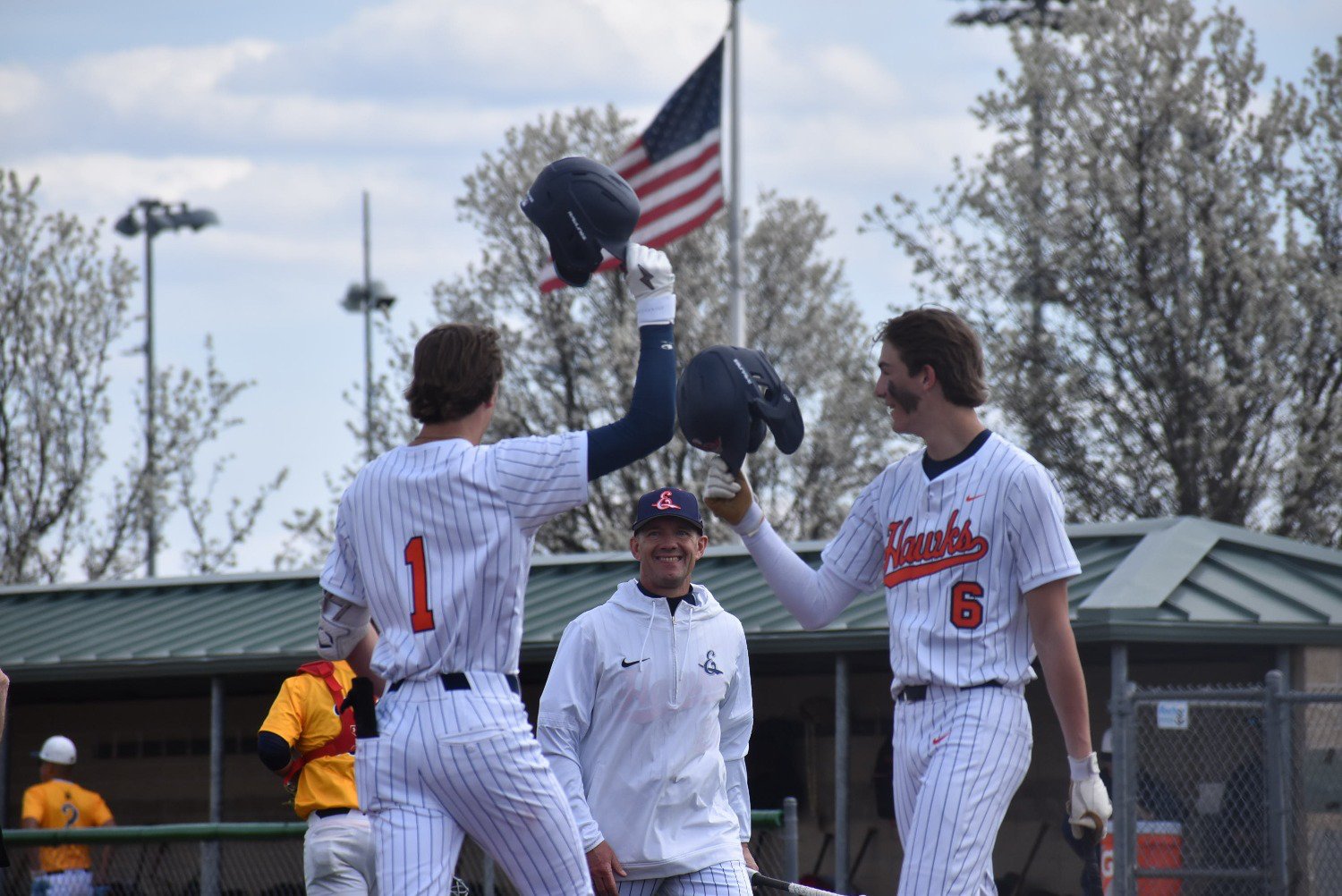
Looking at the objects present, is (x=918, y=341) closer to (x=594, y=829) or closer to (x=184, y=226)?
(x=594, y=829)

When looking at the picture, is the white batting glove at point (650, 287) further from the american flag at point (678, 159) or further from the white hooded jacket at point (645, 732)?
the american flag at point (678, 159)

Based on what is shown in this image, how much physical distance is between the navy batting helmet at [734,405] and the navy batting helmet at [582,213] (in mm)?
418

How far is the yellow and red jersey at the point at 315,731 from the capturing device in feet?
26.5

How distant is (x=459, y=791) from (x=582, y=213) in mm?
1526

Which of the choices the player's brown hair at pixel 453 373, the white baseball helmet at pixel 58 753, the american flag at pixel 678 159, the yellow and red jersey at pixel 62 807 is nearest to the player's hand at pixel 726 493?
the player's brown hair at pixel 453 373

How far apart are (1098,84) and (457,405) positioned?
70.4 feet

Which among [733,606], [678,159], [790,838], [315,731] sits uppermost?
[678,159]

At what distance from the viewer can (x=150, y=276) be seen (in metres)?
27.9

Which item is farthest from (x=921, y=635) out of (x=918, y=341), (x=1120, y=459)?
(x=1120, y=459)

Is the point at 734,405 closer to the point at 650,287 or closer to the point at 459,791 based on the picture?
the point at 650,287

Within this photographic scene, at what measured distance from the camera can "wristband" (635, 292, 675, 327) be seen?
443 centimetres

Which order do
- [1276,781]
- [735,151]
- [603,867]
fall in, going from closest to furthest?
[603,867], [1276,781], [735,151]

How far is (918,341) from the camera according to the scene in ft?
15.5

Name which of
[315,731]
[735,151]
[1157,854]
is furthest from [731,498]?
[735,151]
